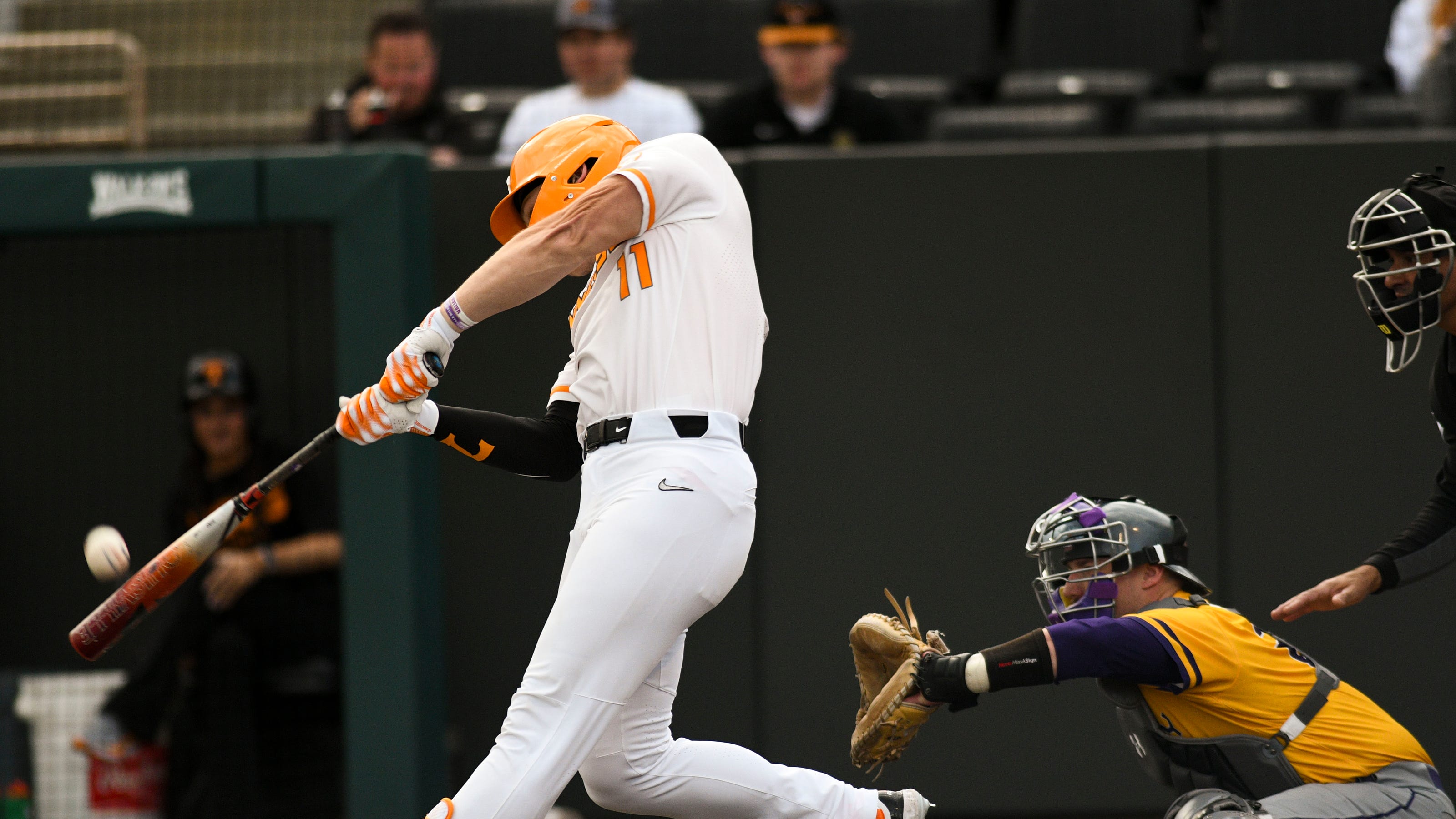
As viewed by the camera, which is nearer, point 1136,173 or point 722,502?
point 722,502

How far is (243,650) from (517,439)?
2.10 m

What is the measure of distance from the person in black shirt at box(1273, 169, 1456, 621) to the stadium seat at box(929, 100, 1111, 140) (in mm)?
2594

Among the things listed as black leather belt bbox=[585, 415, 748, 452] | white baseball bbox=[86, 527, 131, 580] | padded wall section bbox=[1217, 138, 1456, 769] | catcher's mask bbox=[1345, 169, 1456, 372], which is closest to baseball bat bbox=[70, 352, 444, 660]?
white baseball bbox=[86, 527, 131, 580]

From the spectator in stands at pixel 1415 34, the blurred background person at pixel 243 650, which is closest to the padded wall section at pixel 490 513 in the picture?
the blurred background person at pixel 243 650

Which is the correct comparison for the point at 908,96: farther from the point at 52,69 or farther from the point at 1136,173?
the point at 52,69

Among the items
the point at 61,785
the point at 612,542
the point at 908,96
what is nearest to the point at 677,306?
the point at 612,542

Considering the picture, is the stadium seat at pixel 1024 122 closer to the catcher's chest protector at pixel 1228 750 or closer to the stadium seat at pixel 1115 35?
the stadium seat at pixel 1115 35

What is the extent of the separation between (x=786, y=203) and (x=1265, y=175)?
162 centimetres

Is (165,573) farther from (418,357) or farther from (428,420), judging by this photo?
(418,357)

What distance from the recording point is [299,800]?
5.23 metres

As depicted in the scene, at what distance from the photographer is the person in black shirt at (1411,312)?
10.8ft

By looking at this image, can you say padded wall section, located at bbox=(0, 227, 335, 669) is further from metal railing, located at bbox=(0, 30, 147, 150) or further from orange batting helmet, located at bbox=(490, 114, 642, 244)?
orange batting helmet, located at bbox=(490, 114, 642, 244)

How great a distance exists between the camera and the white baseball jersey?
10.1 feet

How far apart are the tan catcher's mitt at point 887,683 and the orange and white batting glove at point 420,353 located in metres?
1.06
